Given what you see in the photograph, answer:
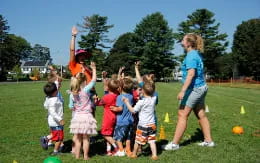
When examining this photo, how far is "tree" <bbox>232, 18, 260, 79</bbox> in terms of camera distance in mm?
59281

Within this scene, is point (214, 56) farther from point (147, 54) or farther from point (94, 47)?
point (94, 47)

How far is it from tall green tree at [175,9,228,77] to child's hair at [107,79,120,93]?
228 feet

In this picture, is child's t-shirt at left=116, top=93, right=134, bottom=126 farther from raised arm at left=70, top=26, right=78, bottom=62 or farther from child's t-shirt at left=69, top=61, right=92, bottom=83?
raised arm at left=70, top=26, right=78, bottom=62

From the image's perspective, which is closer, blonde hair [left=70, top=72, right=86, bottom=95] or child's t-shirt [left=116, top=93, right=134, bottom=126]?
blonde hair [left=70, top=72, right=86, bottom=95]

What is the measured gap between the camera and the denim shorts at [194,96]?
5.86 metres

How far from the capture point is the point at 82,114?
17.5 ft

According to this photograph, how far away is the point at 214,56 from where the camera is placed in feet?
250

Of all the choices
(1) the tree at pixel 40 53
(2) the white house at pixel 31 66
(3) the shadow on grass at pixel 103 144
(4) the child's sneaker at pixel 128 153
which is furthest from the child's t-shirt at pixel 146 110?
(1) the tree at pixel 40 53

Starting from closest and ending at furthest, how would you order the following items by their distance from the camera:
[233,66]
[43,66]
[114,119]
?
[114,119] → [233,66] → [43,66]

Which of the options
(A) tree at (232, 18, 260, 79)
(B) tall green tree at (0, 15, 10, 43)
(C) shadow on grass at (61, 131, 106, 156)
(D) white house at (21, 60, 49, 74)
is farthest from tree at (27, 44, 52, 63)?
(C) shadow on grass at (61, 131, 106, 156)

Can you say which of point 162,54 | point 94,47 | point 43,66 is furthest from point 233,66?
point 43,66

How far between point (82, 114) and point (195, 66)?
7.38 ft

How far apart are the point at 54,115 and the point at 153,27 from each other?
248ft

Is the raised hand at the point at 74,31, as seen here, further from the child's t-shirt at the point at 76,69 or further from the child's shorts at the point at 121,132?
the child's shorts at the point at 121,132
